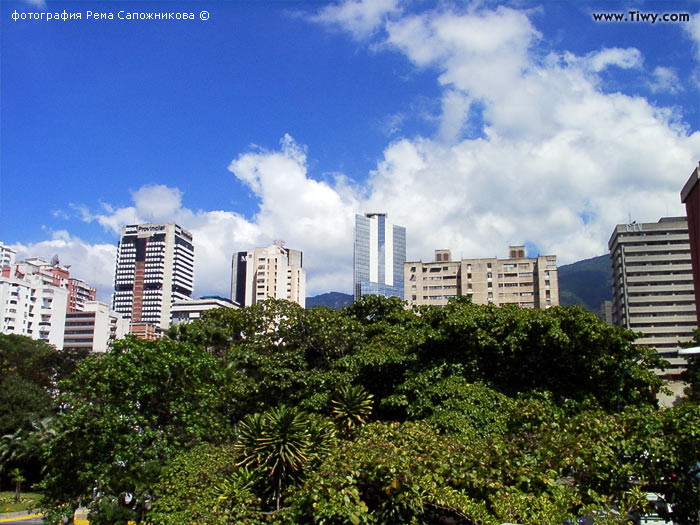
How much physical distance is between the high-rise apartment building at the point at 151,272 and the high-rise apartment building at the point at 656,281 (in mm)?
125894

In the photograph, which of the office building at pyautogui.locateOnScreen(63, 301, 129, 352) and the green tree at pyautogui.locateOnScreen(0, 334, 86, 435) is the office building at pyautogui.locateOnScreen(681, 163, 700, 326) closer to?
the green tree at pyautogui.locateOnScreen(0, 334, 86, 435)

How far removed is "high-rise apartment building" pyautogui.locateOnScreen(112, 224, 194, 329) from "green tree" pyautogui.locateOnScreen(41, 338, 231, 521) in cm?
15882

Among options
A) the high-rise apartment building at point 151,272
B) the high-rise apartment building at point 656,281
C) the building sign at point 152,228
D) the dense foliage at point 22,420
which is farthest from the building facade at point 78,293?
the high-rise apartment building at point 656,281

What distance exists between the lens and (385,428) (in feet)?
50.7

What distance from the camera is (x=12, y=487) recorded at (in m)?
47.2

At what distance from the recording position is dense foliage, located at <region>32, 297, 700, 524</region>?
41.3ft

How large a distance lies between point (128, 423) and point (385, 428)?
9226 mm

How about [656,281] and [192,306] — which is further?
[192,306]

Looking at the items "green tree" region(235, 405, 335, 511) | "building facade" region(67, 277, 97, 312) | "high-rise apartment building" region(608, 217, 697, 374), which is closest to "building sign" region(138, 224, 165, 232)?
"building facade" region(67, 277, 97, 312)

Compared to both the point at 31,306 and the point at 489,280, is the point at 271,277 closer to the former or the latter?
the point at 31,306

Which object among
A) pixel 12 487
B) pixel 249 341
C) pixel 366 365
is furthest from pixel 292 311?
pixel 12 487

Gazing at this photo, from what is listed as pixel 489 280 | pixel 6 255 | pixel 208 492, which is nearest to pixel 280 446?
pixel 208 492

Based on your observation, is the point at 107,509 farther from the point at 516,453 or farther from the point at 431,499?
the point at 516,453

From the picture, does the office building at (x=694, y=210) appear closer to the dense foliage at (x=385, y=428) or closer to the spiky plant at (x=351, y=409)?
the dense foliage at (x=385, y=428)
